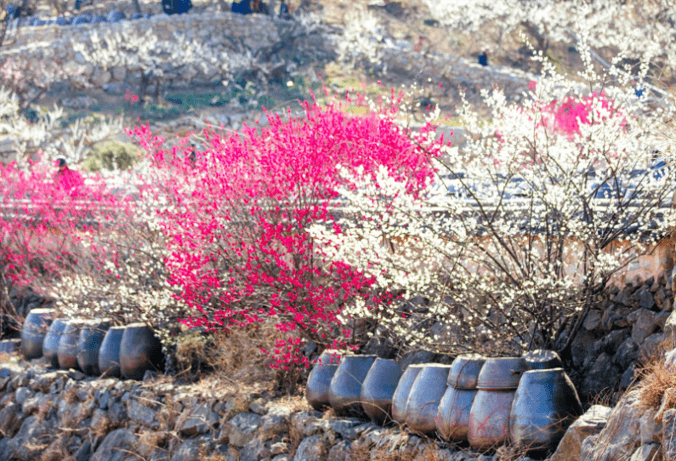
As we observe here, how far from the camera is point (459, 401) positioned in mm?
4426

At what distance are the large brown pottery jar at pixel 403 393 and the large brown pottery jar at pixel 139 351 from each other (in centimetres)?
325

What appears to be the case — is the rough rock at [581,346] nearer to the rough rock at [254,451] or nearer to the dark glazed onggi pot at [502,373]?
the dark glazed onggi pot at [502,373]

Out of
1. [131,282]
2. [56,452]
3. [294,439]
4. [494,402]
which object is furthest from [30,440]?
[494,402]

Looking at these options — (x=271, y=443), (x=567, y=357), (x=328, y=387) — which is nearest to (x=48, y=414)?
(x=271, y=443)

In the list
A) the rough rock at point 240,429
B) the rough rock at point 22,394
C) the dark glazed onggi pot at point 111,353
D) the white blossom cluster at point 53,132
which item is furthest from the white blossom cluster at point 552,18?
the rough rock at point 22,394

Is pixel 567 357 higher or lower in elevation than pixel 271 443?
higher

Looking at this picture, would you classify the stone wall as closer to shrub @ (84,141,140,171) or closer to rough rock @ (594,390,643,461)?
rough rock @ (594,390,643,461)

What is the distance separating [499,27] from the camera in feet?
108

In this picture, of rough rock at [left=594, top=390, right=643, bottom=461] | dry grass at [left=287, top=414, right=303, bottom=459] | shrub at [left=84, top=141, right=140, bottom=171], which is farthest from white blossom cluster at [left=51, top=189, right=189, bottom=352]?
shrub at [left=84, top=141, right=140, bottom=171]

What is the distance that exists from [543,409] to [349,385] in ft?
5.63

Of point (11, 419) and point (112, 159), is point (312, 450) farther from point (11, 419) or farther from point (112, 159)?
point (112, 159)

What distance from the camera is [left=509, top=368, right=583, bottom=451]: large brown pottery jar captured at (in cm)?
396

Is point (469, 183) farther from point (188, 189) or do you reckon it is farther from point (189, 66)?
point (189, 66)

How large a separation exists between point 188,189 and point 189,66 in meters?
25.5
